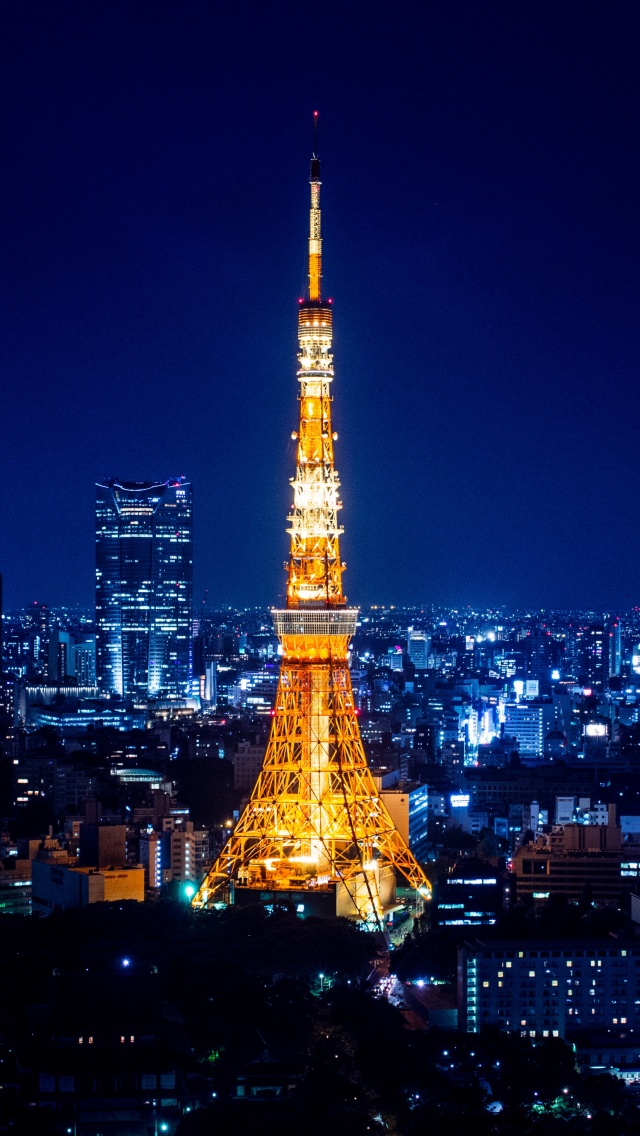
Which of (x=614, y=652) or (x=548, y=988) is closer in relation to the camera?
(x=548, y=988)

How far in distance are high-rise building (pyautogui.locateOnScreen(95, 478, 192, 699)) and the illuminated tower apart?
118 ft

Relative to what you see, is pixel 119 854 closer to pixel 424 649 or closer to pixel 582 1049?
pixel 582 1049

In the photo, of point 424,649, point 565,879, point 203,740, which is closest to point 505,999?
point 565,879

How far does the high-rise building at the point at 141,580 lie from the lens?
192ft

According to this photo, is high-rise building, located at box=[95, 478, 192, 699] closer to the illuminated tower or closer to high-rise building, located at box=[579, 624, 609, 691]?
high-rise building, located at box=[579, 624, 609, 691]

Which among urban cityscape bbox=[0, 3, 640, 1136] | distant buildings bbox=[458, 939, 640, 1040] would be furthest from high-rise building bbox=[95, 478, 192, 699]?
distant buildings bbox=[458, 939, 640, 1040]

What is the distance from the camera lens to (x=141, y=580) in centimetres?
5991

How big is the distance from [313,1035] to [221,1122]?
2.27 m

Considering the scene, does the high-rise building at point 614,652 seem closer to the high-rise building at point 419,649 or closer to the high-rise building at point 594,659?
the high-rise building at point 594,659

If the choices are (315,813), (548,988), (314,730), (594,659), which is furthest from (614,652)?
(548,988)

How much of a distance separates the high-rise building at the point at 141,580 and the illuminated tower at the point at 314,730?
35819 mm

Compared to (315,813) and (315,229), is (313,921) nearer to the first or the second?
(315,813)

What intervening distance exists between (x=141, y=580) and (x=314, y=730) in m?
38.0

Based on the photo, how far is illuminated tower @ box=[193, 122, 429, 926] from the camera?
71.2ft
